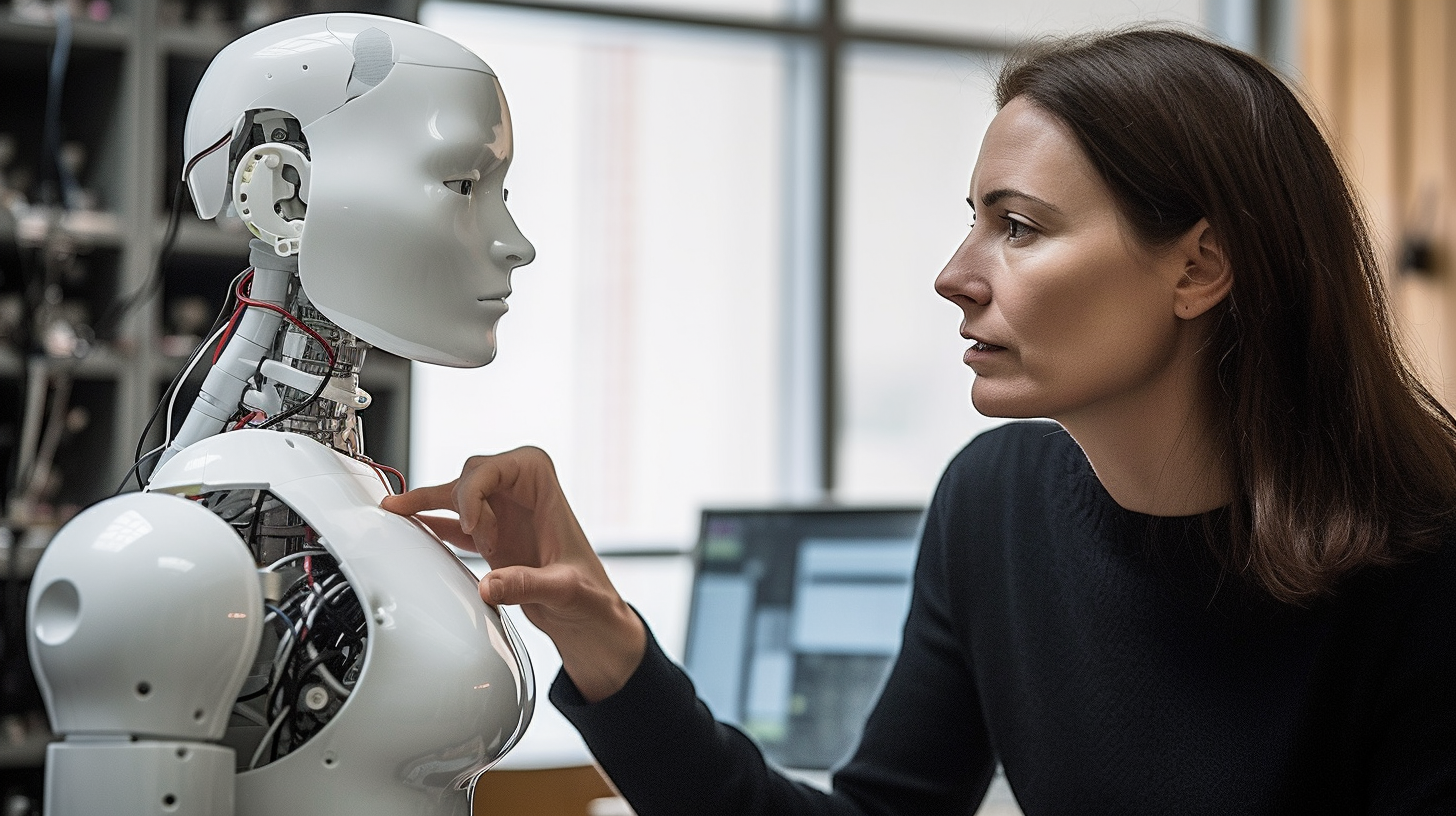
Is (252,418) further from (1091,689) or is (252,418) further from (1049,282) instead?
(1091,689)

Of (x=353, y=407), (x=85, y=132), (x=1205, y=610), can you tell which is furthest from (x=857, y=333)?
(x=353, y=407)

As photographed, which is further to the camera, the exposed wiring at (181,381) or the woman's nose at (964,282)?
the woman's nose at (964,282)

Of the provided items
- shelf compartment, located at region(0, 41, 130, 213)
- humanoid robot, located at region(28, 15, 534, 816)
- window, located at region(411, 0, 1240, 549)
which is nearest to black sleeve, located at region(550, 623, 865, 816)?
humanoid robot, located at region(28, 15, 534, 816)

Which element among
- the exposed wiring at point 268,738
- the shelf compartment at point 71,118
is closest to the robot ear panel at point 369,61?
Result: the exposed wiring at point 268,738

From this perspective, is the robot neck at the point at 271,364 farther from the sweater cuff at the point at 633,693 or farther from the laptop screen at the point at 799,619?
the laptop screen at the point at 799,619

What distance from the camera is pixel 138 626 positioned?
0.65 m

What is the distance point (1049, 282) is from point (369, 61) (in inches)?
18.5

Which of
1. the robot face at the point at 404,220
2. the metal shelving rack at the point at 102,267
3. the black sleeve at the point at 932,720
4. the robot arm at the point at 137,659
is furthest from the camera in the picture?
the metal shelving rack at the point at 102,267

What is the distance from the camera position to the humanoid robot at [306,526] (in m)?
0.65

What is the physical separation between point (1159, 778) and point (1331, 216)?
44 centimetres

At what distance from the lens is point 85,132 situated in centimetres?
204

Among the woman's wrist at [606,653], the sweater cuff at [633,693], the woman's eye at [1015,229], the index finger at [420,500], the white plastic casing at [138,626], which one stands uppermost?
the woman's eye at [1015,229]

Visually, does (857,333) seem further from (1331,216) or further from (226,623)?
(226,623)

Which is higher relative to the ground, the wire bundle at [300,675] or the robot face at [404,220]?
the robot face at [404,220]
